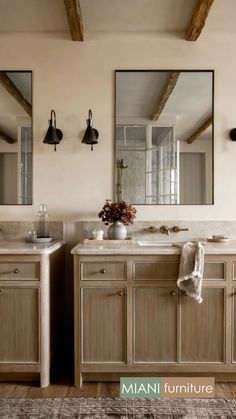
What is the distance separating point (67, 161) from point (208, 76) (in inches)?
52.4

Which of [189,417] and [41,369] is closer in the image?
[189,417]

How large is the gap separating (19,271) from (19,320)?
315 mm

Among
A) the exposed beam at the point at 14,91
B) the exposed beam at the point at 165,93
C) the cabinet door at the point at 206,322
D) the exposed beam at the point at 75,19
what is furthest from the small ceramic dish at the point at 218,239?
the exposed beam at the point at 75,19

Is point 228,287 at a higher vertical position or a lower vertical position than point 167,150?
lower

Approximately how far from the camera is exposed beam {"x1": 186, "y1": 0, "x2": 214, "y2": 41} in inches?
100

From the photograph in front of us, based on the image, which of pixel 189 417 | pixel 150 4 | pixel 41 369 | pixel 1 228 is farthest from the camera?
pixel 1 228

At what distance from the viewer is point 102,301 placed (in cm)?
243

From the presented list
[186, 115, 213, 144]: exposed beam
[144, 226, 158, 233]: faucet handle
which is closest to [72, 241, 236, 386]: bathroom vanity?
[144, 226, 158, 233]: faucet handle

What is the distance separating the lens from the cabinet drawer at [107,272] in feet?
7.97

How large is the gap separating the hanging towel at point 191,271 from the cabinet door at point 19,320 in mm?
966

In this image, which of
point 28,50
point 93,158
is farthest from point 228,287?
point 28,50

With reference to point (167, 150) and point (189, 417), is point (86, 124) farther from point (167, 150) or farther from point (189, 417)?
point (189, 417)

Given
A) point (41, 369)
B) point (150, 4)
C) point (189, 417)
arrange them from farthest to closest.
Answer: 1. point (150, 4)
2. point (41, 369)
3. point (189, 417)

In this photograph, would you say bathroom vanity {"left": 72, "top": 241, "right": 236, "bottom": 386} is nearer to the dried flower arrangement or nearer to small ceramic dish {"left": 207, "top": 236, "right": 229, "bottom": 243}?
small ceramic dish {"left": 207, "top": 236, "right": 229, "bottom": 243}
